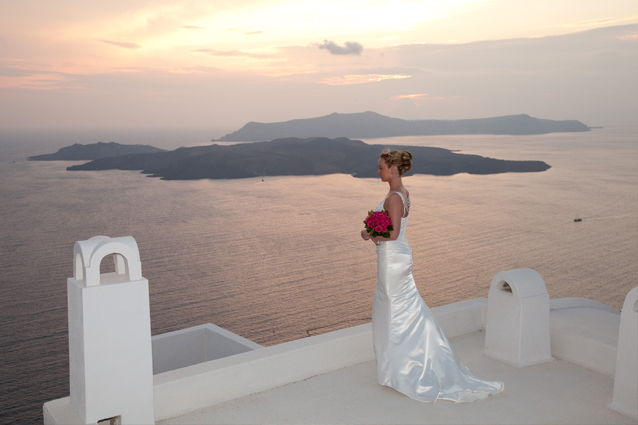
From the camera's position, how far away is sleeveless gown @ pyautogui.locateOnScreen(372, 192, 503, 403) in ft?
11.5

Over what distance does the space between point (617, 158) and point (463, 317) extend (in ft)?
377

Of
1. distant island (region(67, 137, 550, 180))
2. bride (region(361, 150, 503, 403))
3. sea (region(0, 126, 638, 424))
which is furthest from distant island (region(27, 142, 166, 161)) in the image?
bride (region(361, 150, 503, 403))

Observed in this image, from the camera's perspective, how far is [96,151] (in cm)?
10775

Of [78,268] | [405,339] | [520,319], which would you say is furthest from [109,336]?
[520,319]

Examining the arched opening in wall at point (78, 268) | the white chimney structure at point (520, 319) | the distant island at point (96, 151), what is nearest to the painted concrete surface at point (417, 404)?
the white chimney structure at point (520, 319)

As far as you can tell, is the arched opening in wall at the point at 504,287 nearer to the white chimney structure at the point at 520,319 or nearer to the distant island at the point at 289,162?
the white chimney structure at the point at 520,319

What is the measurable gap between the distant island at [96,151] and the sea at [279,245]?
18.1 metres

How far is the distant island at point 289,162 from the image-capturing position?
92.1 meters

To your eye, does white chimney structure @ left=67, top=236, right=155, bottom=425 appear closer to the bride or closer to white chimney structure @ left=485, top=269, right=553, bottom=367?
the bride

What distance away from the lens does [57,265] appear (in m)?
42.7

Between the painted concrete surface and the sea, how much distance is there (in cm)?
2223

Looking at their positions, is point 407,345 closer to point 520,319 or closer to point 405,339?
point 405,339

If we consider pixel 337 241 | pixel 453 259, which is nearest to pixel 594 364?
pixel 453 259

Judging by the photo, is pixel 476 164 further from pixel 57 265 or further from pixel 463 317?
pixel 463 317
